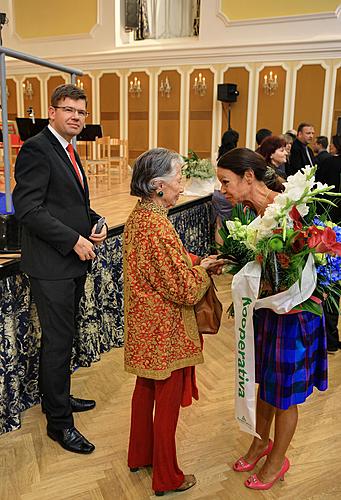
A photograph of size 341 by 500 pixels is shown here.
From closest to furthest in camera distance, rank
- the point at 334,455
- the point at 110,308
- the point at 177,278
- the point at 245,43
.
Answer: the point at 177,278, the point at 334,455, the point at 110,308, the point at 245,43

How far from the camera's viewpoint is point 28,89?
37.9 feet

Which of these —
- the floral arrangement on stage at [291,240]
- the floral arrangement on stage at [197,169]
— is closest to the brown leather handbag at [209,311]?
the floral arrangement on stage at [291,240]

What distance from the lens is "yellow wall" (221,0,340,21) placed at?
853 centimetres

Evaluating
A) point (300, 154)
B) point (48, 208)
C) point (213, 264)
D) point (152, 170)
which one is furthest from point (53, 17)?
point (213, 264)

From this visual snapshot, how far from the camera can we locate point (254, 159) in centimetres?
206

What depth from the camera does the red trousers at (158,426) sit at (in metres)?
1.97

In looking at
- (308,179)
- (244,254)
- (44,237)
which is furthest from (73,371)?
(308,179)

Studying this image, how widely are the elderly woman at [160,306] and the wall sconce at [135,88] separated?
913 centimetres

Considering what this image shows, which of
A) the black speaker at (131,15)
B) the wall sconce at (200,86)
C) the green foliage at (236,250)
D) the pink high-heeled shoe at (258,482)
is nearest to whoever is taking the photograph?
the green foliage at (236,250)

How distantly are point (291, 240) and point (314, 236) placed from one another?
0.25 feet

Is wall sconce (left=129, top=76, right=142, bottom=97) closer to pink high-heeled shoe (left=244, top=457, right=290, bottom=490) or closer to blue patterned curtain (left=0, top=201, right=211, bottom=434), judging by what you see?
blue patterned curtain (left=0, top=201, right=211, bottom=434)

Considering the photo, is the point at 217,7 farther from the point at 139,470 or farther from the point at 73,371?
the point at 139,470

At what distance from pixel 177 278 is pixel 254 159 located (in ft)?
2.14

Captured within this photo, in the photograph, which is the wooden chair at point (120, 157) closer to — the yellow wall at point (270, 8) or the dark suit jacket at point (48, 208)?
the yellow wall at point (270, 8)
